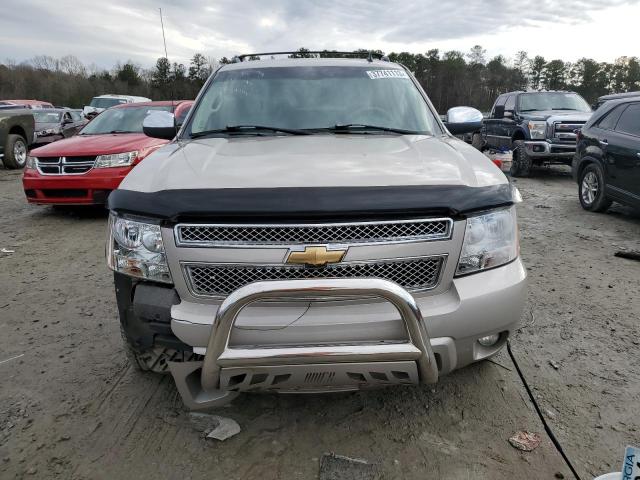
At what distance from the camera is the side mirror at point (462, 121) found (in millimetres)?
3732

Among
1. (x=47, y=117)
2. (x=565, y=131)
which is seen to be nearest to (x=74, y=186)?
(x=565, y=131)

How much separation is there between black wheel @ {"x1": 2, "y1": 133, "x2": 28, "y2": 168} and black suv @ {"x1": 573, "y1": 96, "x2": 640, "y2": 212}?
42.5 ft

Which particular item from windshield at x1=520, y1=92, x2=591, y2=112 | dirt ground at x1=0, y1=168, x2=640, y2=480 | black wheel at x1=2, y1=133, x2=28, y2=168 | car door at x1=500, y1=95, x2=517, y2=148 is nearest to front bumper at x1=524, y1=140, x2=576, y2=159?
→ car door at x1=500, y1=95, x2=517, y2=148

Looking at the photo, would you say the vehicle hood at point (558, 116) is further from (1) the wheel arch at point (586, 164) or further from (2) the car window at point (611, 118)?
(2) the car window at point (611, 118)

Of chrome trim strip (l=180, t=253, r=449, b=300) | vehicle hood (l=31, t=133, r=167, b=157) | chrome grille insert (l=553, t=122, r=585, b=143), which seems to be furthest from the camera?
chrome grille insert (l=553, t=122, r=585, b=143)

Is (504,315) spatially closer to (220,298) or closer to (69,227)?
(220,298)

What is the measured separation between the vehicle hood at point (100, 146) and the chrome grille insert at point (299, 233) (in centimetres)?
535

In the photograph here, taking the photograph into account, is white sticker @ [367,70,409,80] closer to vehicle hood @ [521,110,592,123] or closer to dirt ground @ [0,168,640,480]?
dirt ground @ [0,168,640,480]

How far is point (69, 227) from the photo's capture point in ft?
22.0

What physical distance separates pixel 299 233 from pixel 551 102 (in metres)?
11.7

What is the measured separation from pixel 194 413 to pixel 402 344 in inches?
51.5

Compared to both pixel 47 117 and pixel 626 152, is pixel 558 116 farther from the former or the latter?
pixel 47 117

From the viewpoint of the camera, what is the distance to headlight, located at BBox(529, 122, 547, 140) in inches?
412

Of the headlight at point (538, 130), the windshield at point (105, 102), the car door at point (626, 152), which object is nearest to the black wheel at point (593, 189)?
the car door at point (626, 152)
